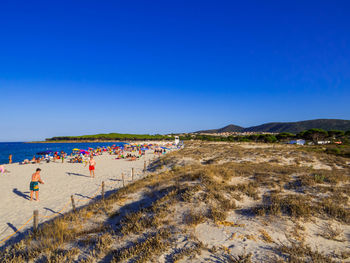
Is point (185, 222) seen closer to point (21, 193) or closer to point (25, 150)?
Answer: point (21, 193)

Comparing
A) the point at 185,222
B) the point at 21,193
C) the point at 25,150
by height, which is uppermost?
the point at 185,222

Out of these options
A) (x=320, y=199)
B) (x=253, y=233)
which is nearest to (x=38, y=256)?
(x=253, y=233)

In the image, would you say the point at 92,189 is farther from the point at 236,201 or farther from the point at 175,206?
the point at 236,201

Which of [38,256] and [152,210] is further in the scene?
[152,210]

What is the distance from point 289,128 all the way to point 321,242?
153379 millimetres

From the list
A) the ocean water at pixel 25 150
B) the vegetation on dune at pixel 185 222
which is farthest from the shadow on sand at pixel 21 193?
the ocean water at pixel 25 150

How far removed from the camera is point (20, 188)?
13.9m

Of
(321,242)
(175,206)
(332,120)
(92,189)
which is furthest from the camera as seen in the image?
(332,120)

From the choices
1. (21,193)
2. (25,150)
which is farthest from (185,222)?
(25,150)

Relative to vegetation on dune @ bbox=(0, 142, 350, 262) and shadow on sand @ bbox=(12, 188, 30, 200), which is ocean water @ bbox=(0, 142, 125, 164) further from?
vegetation on dune @ bbox=(0, 142, 350, 262)

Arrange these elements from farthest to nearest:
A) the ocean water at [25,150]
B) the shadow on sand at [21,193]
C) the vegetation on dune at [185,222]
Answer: the ocean water at [25,150] < the shadow on sand at [21,193] < the vegetation on dune at [185,222]

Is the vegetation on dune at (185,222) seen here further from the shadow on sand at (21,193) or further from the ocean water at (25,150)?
the ocean water at (25,150)

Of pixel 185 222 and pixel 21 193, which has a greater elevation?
pixel 185 222

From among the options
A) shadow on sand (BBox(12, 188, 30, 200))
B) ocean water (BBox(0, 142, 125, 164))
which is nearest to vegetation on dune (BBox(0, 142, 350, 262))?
shadow on sand (BBox(12, 188, 30, 200))
